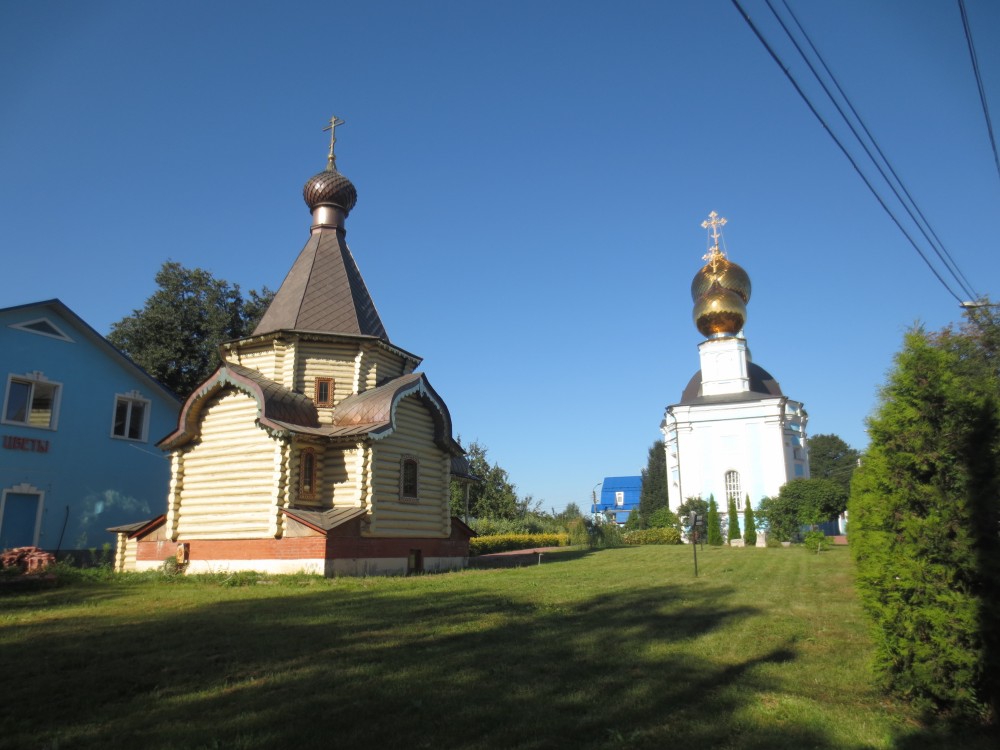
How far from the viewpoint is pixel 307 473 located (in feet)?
57.2

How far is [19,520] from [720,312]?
37.2 m

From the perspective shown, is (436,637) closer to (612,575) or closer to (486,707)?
(486,707)

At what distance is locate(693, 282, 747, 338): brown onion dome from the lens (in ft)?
144

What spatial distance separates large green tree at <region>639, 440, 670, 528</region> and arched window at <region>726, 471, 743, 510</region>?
15.3 metres

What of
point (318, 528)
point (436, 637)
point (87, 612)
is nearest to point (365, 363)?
point (318, 528)

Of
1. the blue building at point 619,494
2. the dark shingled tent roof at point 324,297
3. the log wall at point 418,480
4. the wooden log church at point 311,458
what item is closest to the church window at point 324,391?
the wooden log church at point 311,458

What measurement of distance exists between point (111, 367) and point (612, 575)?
56.1 feet

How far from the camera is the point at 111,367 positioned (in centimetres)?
2262

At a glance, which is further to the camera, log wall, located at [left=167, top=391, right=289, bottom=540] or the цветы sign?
the цветы sign

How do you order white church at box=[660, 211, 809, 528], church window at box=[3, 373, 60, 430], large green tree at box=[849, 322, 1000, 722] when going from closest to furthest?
large green tree at box=[849, 322, 1000, 722]
church window at box=[3, 373, 60, 430]
white church at box=[660, 211, 809, 528]

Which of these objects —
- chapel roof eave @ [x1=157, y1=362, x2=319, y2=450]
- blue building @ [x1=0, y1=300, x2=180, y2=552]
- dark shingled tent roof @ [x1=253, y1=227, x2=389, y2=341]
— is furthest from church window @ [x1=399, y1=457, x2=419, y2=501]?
blue building @ [x1=0, y1=300, x2=180, y2=552]

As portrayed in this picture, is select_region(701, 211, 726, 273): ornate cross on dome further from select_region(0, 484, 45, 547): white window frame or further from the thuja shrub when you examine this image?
select_region(0, 484, 45, 547): white window frame

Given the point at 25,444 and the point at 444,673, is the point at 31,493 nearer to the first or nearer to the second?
the point at 25,444

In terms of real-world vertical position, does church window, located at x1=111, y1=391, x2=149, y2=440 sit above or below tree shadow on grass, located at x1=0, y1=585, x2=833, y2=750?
above
